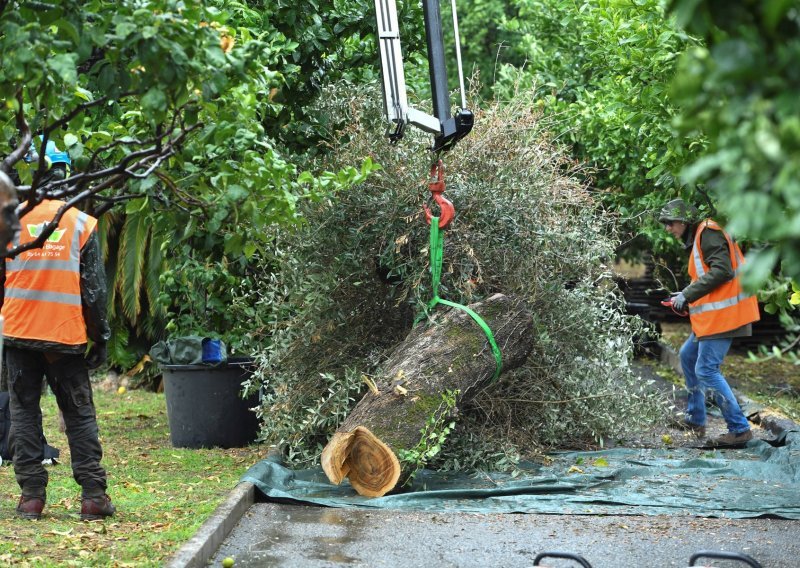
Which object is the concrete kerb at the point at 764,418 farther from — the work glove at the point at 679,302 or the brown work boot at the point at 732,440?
the work glove at the point at 679,302

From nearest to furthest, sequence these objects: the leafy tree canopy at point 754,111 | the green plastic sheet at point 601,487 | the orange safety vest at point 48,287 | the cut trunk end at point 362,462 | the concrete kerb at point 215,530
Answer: the leafy tree canopy at point 754,111 < the concrete kerb at point 215,530 < the orange safety vest at point 48,287 < the green plastic sheet at point 601,487 < the cut trunk end at point 362,462

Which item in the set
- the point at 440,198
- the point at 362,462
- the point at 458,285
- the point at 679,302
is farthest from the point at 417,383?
the point at 679,302

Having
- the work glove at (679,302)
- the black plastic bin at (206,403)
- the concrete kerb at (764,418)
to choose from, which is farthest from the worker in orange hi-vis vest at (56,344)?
the concrete kerb at (764,418)

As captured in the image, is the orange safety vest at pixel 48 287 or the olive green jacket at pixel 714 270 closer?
the orange safety vest at pixel 48 287

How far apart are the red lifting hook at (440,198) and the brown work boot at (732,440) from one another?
10.4 feet

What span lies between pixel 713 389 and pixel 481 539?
3.65 m

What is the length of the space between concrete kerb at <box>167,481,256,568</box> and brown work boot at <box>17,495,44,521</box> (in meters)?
1.05

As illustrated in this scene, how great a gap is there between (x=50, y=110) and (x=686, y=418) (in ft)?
20.8

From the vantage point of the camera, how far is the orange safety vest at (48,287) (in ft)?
19.2

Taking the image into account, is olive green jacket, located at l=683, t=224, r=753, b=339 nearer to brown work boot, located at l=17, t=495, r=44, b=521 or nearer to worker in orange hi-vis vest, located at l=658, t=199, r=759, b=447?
worker in orange hi-vis vest, located at l=658, t=199, r=759, b=447

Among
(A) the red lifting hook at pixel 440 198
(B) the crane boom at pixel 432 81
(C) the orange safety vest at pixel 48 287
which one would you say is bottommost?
(C) the orange safety vest at pixel 48 287

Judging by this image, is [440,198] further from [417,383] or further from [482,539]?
[482,539]

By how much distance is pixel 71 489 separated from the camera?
6875 millimetres

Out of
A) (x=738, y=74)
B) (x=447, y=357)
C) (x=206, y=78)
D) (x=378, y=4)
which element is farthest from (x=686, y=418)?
(x=738, y=74)
